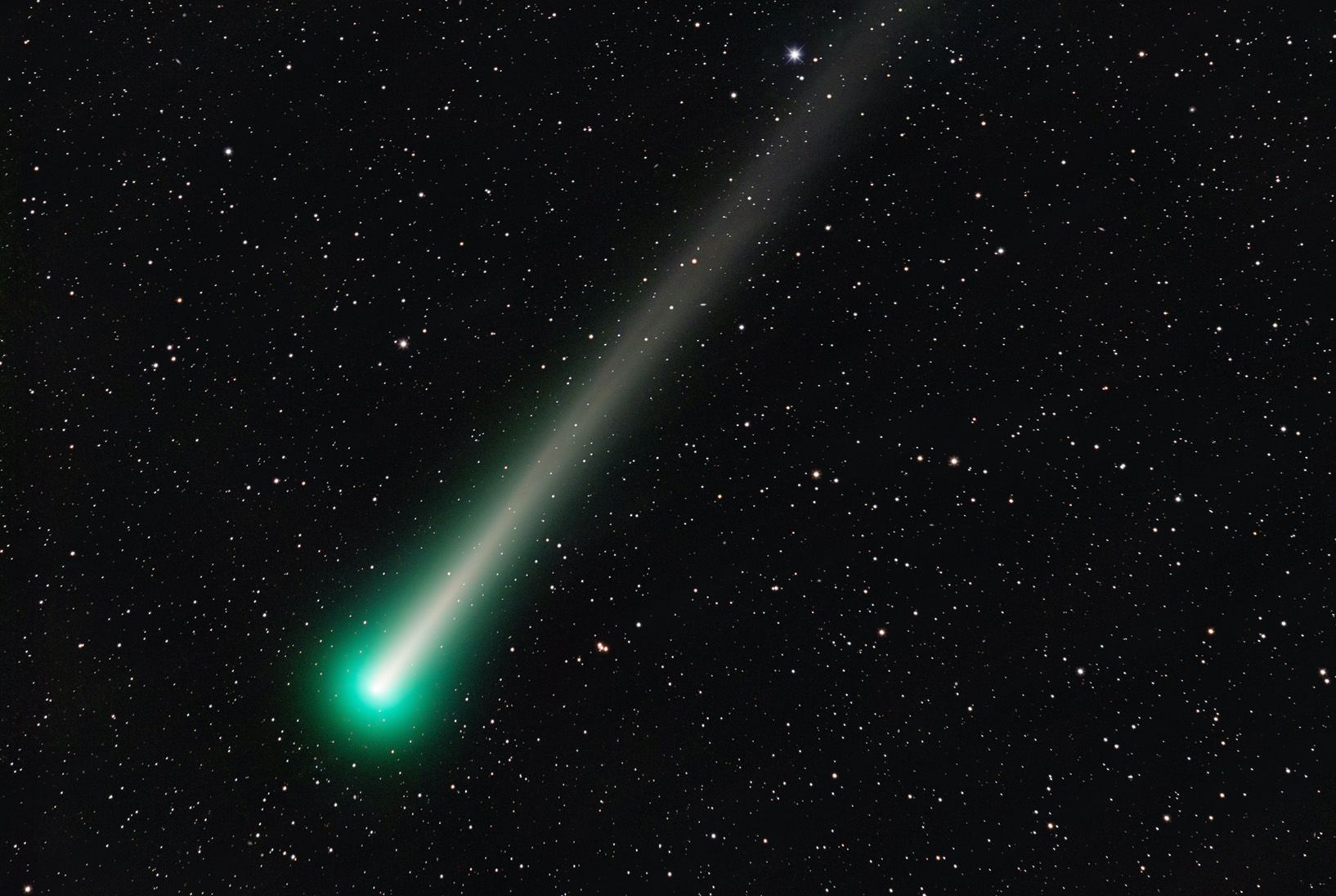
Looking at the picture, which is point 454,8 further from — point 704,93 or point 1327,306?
point 1327,306

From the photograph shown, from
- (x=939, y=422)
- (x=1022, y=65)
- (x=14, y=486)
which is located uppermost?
(x=14, y=486)

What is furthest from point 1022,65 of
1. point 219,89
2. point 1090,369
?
point 219,89

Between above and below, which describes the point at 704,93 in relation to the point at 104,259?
below

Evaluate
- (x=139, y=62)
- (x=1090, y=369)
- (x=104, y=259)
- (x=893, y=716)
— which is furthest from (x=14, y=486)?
(x=1090, y=369)
